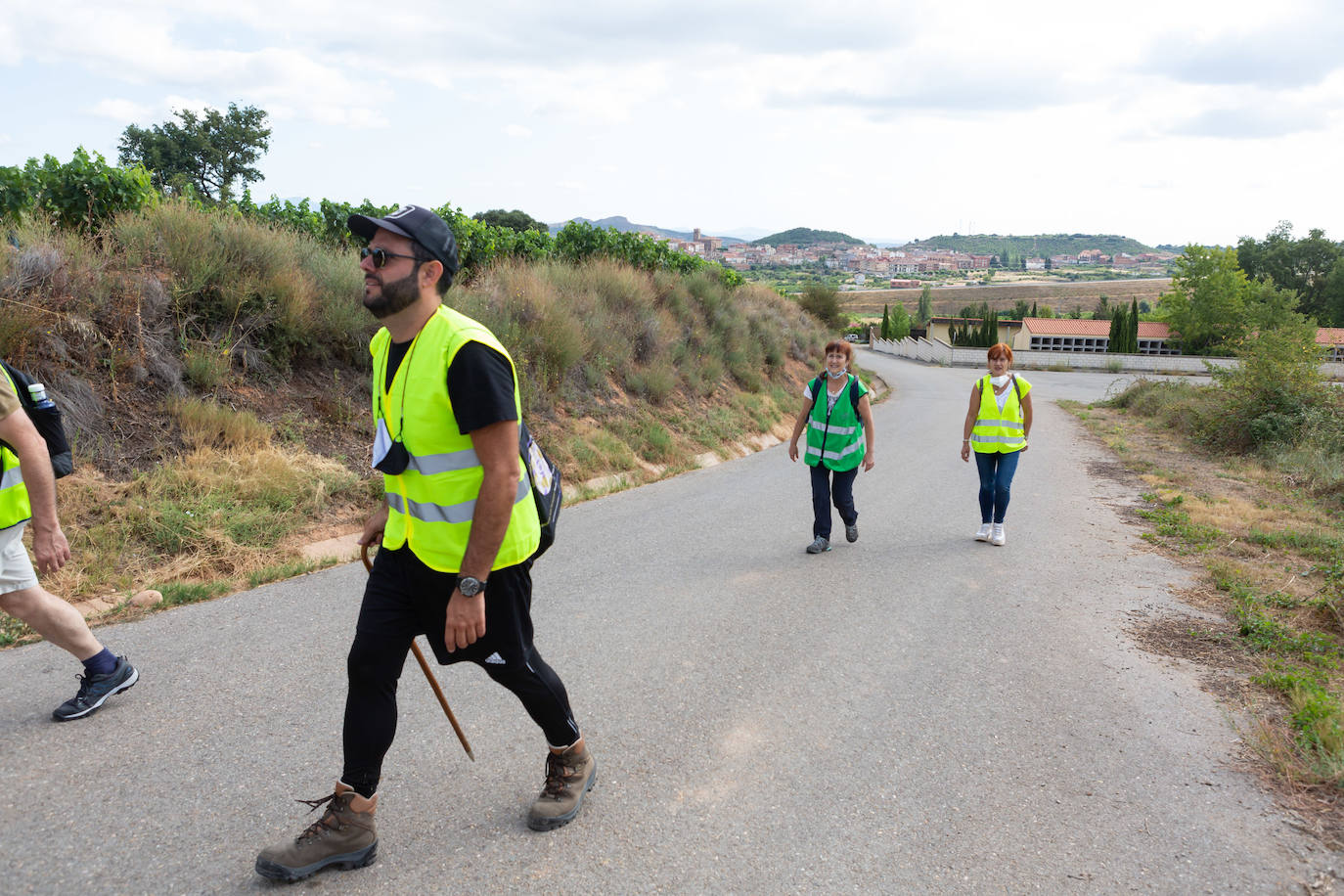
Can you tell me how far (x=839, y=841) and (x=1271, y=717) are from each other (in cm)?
253

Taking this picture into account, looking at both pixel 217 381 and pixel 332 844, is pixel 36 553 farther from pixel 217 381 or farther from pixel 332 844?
pixel 217 381

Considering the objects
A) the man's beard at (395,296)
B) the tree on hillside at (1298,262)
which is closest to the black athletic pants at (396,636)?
the man's beard at (395,296)

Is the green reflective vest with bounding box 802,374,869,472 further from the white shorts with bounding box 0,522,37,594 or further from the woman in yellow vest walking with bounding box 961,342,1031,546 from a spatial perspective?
the white shorts with bounding box 0,522,37,594

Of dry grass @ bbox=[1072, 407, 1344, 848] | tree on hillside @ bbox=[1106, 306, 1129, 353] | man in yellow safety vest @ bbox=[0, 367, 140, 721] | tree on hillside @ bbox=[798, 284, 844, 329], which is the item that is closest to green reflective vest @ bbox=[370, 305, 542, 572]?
man in yellow safety vest @ bbox=[0, 367, 140, 721]

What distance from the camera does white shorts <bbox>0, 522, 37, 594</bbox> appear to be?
3.49 meters

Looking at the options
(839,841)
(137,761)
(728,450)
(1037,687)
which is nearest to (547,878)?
(839,841)

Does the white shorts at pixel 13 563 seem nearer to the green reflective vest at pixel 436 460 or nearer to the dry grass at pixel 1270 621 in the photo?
the green reflective vest at pixel 436 460

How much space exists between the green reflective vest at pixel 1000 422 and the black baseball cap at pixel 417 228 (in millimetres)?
6207

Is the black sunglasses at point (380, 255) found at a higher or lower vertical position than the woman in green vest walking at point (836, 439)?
higher

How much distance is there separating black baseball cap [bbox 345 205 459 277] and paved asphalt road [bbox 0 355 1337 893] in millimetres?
2035

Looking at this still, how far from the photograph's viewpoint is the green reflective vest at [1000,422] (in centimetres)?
773

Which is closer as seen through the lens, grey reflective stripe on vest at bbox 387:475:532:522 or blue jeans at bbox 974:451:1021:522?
grey reflective stripe on vest at bbox 387:475:532:522

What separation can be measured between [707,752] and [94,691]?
278 centimetres


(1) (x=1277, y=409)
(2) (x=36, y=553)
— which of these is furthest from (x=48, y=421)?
(1) (x=1277, y=409)
